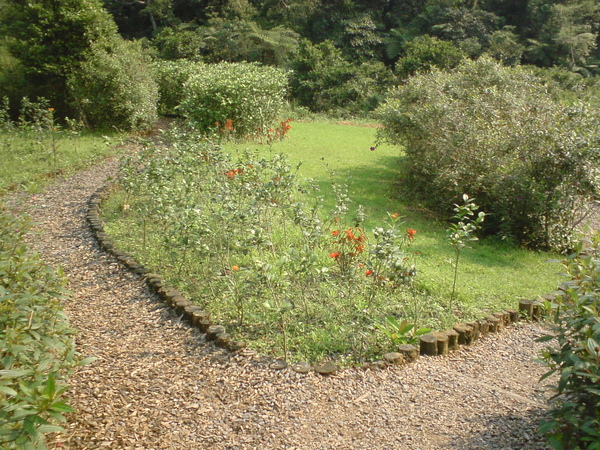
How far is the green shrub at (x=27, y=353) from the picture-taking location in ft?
5.55

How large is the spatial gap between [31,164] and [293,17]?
20302mm

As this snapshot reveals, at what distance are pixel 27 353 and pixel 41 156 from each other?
318 inches

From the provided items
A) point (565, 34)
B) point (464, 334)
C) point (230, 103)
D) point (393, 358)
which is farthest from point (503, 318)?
point (565, 34)

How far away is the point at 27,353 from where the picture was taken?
226 cm

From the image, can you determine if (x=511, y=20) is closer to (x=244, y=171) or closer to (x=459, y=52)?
(x=459, y=52)

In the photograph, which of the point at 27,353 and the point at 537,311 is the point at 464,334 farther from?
the point at 27,353

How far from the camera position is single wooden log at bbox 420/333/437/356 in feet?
11.5

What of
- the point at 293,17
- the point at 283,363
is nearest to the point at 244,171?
the point at 283,363

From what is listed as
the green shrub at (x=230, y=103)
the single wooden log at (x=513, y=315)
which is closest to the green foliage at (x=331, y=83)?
the green shrub at (x=230, y=103)

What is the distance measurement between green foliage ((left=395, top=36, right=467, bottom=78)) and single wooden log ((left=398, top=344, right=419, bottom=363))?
61.3ft

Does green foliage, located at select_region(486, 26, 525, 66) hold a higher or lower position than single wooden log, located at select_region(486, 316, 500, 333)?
higher

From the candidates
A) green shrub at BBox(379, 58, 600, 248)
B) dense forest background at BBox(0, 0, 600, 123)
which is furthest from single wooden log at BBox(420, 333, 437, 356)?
dense forest background at BBox(0, 0, 600, 123)

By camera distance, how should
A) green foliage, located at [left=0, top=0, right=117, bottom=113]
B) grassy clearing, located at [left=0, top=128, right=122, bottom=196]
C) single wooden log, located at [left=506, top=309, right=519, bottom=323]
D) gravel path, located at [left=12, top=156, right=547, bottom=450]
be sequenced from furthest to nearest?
green foliage, located at [left=0, top=0, right=117, bottom=113]
grassy clearing, located at [left=0, top=128, right=122, bottom=196]
single wooden log, located at [left=506, top=309, right=519, bottom=323]
gravel path, located at [left=12, top=156, right=547, bottom=450]

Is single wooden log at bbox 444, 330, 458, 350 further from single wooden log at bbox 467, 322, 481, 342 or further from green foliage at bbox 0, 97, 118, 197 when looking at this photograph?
green foliage at bbox 0, 97, 118, 197
